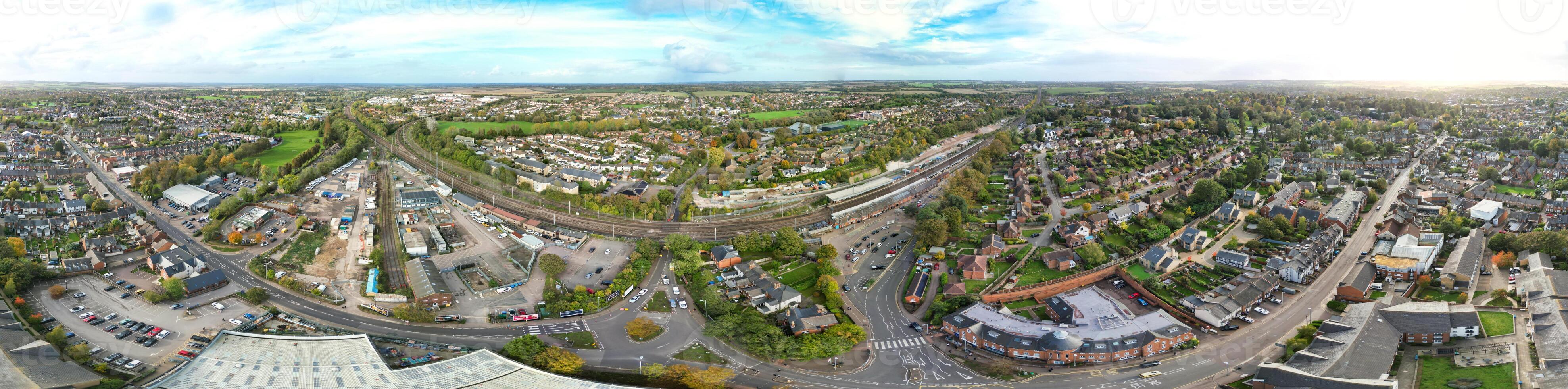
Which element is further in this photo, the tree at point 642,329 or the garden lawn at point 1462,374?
the tree at point 642,329

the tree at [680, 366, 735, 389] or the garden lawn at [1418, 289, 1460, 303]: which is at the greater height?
the garden lawn at [1418, 289, 1460, 303]

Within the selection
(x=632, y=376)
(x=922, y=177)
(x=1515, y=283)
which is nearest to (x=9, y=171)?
(x=632, y=376)

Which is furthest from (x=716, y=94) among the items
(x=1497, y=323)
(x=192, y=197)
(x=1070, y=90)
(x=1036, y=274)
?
(x=1497, y=323)

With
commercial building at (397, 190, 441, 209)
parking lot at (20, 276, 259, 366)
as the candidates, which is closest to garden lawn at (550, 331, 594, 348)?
parking lot at (20, 276, 259, 366)

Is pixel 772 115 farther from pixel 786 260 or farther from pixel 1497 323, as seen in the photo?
pixel 1497 323

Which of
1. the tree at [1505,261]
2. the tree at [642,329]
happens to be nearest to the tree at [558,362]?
the tree at [642,329]

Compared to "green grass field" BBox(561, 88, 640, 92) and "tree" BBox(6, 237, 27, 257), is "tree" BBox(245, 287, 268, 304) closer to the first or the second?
"tree" BBox(6, 237, 27, 257)

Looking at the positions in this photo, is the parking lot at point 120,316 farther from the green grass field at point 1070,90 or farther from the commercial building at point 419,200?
the green grass field at point 1070,90
